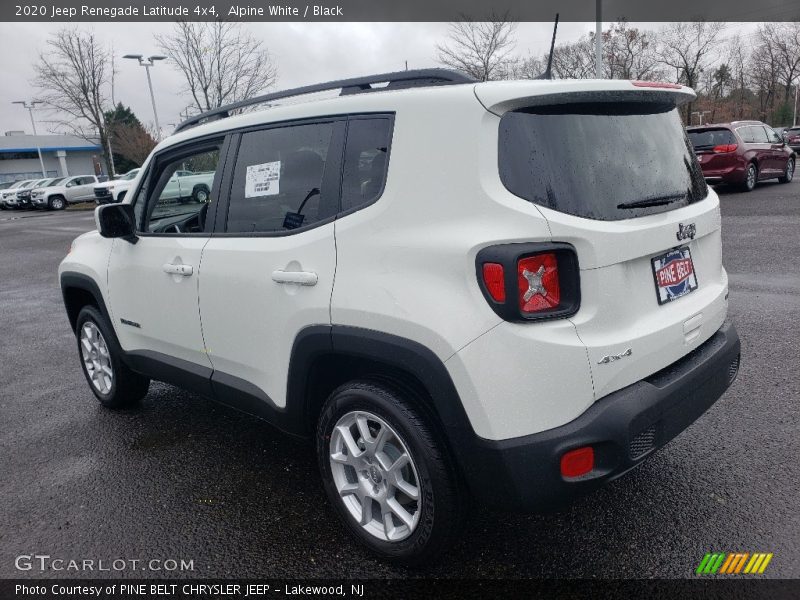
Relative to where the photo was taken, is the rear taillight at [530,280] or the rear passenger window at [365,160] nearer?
the rear taillight at [530,280]

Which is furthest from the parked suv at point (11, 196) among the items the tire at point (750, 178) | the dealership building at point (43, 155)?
the tire at point (750, 178)

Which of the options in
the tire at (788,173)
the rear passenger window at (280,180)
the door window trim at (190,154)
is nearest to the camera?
the rear passenger window at (280,180)

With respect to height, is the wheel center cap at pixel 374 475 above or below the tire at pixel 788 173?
above

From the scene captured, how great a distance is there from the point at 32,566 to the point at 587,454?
246 centimetres

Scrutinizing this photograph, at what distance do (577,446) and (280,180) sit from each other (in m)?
1.79

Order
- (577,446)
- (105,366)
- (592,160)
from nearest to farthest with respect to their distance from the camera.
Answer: (577,446) → (592,160) → (105,366)

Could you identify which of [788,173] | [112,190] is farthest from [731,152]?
[112,190]

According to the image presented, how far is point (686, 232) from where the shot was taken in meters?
2.52

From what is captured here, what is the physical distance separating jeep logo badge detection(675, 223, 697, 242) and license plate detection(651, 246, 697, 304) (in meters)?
0.05

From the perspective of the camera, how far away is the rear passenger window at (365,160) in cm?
248

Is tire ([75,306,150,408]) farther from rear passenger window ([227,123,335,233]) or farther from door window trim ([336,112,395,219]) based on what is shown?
door window trim ([336,112,395,219])

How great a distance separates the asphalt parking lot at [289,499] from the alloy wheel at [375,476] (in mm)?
194

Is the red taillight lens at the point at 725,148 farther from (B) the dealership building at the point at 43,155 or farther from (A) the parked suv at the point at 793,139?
(B) the dealership building at the point at 43,155

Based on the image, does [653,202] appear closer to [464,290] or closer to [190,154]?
[464,290]
